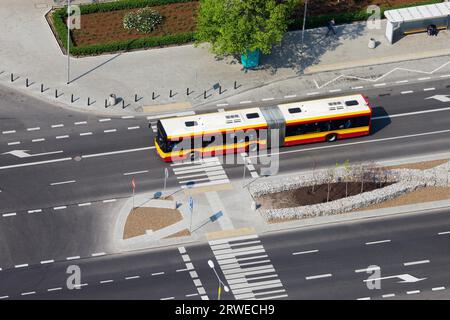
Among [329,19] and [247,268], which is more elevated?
[329,19]

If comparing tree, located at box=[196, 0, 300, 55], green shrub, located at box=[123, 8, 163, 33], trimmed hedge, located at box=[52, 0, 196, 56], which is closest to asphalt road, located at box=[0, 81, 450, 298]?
trimmed hedge, located at box=[52, 0, 196, 56]

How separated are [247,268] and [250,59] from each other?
93.7 feet

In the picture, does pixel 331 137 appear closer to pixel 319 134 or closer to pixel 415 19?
pixel 319 134

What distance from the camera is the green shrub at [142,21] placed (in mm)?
118869

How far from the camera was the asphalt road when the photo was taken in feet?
309

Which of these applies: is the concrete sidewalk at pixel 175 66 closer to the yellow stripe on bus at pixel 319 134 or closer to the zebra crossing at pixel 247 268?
the yellow stripe on bus at pixel 319 134

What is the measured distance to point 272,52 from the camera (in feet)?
383

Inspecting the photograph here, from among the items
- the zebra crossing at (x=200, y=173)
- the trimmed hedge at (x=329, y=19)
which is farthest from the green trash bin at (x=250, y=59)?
the zebra crossing at (x=200, y=173)

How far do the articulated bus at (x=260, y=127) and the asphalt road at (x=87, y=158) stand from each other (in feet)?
4.65

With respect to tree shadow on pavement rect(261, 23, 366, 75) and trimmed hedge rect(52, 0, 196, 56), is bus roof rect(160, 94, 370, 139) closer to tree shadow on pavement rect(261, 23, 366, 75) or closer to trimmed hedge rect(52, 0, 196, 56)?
tree shadow on pavement rect(261, 23, 366, 75)

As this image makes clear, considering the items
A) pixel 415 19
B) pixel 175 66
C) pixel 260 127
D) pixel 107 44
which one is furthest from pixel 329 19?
pixel 107 44

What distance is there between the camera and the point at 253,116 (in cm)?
10331

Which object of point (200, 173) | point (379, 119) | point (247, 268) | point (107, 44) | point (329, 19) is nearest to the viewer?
point (247, 268)

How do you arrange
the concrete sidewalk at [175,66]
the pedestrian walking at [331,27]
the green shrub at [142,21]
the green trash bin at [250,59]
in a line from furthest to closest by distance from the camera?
the pedestrian walking at [331,27] < the green shrub at [142,21] < the green trash bin at [250,59] < the concrete sidewalk at [175,66]
